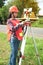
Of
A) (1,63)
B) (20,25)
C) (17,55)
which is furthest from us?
(1,63)

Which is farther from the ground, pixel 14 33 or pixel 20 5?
pixel 14 33

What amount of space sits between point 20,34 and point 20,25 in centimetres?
28

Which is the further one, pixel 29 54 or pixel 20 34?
pixel 29 54

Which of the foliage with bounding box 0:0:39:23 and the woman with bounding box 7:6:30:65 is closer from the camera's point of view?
the woman with bounding box 7:6:30:65

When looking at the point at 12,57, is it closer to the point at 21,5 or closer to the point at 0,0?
the point at 21,5

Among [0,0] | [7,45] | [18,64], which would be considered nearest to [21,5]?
[0,0]

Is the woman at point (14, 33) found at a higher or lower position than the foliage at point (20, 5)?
higher

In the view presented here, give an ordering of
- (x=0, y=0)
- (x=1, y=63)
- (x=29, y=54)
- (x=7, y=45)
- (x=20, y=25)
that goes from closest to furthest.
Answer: (x=20, y=25) < (x=1, y=63) < (x=29, y=54) < (x=7, y=45) < (x=0, y=0)

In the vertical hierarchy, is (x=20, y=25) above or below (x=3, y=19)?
above

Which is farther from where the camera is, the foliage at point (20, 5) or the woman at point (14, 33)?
the foliage at point (20, 5)

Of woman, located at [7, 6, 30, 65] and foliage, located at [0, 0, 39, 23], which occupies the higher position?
woman, located at [7, 6, 30, 65]

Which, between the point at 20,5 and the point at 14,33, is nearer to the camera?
the point at 14,33

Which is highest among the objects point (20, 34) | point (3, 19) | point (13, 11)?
point (13, 11)

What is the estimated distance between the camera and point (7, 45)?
37.4 ft
